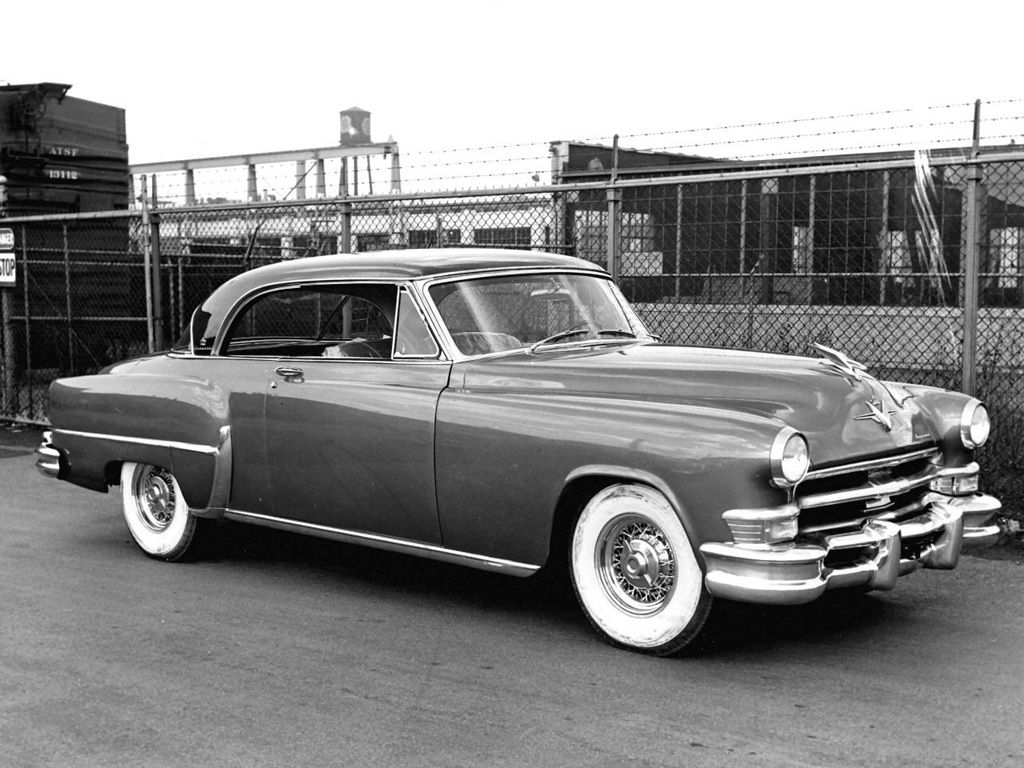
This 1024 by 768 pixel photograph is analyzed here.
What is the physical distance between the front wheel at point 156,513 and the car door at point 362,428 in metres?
0.76

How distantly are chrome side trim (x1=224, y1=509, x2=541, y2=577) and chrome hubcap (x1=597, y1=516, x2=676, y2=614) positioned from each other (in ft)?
1.02

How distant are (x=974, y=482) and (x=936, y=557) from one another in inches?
19.7

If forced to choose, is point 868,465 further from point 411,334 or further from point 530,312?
point 411,334

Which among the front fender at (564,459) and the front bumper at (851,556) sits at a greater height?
the front fender at (564,459)

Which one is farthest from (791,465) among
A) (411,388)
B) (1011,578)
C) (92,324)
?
(92,324)

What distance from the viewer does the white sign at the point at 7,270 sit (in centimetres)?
1114

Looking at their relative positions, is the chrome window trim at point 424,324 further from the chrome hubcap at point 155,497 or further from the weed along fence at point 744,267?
the weed along fence at point 744,267

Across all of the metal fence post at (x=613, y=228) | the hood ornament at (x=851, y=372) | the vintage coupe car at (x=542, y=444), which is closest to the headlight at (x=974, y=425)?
the vintage coupe car at (x=542, y=444)

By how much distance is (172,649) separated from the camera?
15.3 ft

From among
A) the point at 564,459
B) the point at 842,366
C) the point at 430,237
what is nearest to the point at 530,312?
the point at 564,459

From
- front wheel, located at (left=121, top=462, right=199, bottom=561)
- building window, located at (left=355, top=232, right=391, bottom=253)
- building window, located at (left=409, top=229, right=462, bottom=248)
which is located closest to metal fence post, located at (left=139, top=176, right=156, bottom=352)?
building window, located at (left=355, top=232, right=391, bottom=253)

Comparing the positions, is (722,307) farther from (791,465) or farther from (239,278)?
(791,465)

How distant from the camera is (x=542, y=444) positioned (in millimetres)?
4711

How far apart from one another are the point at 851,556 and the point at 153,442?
3.44 metres
